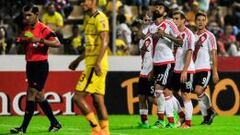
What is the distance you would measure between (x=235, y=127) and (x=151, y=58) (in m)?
2.13

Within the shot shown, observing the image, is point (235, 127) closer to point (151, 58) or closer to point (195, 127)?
point (195, 127)

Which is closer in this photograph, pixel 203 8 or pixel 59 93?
pixel 59 93

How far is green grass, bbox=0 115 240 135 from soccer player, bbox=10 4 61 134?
0.37m

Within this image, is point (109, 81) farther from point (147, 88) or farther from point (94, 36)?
point (94, 36)

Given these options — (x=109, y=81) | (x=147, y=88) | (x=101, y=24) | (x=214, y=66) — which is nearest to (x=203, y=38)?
(x=214, y=66)

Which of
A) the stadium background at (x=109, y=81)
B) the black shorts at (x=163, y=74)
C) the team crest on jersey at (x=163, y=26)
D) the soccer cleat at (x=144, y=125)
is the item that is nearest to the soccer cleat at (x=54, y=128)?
the stadium background at (x=109, y=81)

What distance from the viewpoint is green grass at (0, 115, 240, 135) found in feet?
51.1

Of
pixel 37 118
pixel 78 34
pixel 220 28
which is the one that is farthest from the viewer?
pixel 220 28

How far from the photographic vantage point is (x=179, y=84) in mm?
16984

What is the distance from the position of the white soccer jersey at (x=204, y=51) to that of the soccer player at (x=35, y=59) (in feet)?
11.3

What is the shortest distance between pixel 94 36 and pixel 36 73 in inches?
95.6

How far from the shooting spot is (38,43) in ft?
50.9

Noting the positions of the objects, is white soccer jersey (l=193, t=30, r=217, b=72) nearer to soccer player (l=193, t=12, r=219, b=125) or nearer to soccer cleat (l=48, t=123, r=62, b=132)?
soccer player (l=193, t=12, r=219, b=125)

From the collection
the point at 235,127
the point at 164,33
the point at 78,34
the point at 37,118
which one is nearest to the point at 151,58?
the point at 164,33
